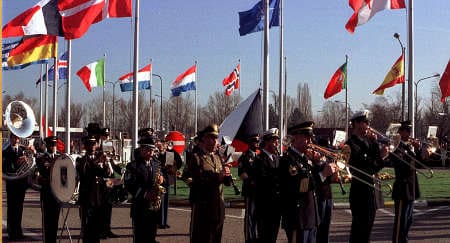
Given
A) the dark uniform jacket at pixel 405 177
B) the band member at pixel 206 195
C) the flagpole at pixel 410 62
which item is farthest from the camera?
the flagpole at pixel 410 62

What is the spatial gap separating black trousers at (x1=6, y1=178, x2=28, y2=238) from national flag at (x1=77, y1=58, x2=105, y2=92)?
45.5ft

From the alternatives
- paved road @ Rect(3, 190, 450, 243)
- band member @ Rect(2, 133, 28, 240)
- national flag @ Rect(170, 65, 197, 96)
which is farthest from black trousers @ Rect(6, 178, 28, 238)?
national flag @ Rect(170, 65, 197, 96)

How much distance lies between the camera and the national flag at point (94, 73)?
2544cm

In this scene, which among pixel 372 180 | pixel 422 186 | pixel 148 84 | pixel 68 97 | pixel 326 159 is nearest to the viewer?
pixel 372 180

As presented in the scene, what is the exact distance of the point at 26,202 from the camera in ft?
61.6

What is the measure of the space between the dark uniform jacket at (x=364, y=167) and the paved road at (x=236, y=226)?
9.44 ft

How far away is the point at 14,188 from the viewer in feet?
38.2

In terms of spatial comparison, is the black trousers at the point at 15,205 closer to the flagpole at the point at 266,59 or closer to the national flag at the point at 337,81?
the flagpole at the point at 266,59

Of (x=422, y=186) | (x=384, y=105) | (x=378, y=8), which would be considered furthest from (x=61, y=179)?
(x=384, y=105)

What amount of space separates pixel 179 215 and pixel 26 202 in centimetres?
616

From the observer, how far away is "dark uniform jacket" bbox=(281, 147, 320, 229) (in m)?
6.81

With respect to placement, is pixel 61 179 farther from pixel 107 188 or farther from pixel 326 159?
pixel 326 159

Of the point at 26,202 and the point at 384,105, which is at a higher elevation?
the point at 384,105

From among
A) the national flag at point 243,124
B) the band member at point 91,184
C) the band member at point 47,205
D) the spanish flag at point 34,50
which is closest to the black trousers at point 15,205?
the band member at point 47,205
